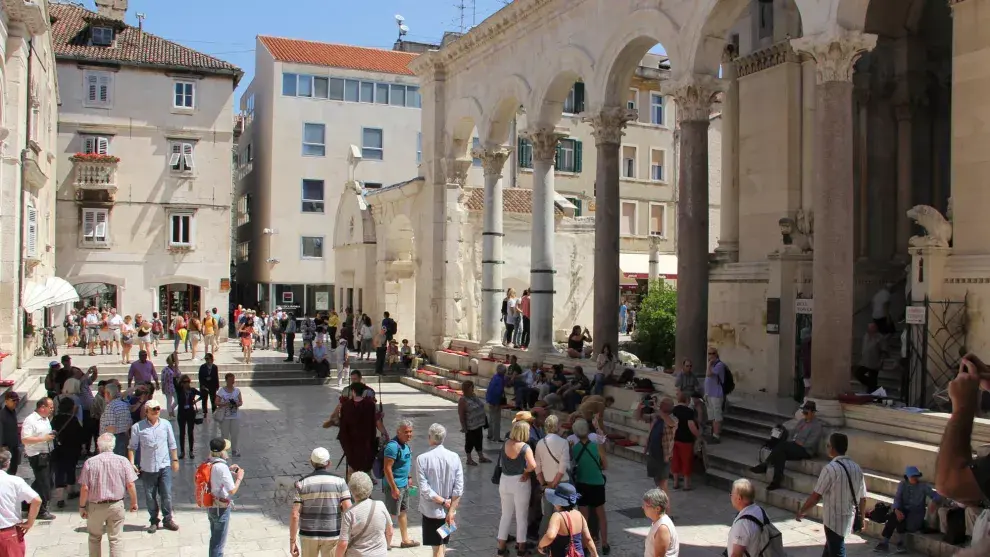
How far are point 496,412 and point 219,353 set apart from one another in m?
15.3

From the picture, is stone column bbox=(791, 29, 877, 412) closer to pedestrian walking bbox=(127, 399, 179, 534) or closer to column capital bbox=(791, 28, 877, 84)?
column capital bbox=(791, 28, 877, 84)

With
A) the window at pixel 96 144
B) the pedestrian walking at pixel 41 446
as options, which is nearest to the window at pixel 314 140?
the window at pixel 96 144


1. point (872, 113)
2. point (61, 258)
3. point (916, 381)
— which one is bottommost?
point (916, 381)

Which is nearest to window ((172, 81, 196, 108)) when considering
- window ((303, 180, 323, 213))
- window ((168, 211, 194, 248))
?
window ((168, 211, 194, 248))

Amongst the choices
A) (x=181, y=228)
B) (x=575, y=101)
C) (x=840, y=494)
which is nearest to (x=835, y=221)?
(x=840, y=494)

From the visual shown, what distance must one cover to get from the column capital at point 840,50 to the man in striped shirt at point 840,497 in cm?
558

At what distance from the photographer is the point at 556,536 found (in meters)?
6.90

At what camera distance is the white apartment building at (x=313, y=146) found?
3906 centimetres

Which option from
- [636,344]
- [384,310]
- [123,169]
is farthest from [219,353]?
[636,344]

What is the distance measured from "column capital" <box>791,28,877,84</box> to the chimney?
30.4 m

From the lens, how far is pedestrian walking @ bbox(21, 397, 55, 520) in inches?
390

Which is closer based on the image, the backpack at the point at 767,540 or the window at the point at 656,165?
the backpack at the point at 767,540

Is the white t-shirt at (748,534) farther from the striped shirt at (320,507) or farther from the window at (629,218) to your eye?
the window at (629,218)

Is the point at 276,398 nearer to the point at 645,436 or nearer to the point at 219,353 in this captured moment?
the point at 219,353
